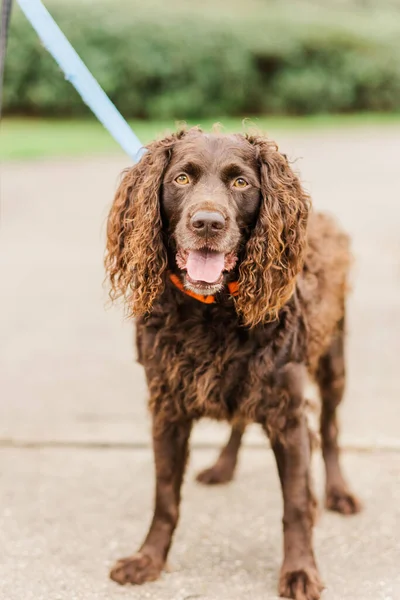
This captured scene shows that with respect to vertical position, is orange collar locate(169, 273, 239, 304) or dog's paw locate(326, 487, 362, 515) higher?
orange collar locate(169, 273, 239, 304)

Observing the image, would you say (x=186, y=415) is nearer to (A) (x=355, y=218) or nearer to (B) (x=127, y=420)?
(B) (x=127, y=420)

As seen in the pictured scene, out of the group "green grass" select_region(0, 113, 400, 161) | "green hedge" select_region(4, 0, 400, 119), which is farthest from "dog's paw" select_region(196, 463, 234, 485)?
"green hedge" select_region(4, 0, 400, 119)

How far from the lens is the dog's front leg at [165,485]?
11.4 ft

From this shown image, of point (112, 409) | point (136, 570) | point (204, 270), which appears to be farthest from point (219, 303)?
point (112, 409)

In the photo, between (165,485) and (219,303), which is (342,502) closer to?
(165,485)

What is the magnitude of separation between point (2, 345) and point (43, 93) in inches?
586

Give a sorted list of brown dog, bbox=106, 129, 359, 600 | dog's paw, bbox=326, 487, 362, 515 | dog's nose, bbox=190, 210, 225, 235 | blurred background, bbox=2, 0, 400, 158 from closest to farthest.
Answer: dog's nose, bbox=190, 210, 225, 235 → brown dog, bbox=106, 129, 359, 600 → dog's paw, bbox=326, 487, 362, 515 → blurred background, bbox=2, 0, 400, 158

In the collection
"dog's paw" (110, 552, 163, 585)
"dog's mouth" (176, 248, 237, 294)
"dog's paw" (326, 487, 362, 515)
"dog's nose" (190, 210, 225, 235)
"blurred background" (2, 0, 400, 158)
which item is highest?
"blurred background" (2, 0, 400, 158)

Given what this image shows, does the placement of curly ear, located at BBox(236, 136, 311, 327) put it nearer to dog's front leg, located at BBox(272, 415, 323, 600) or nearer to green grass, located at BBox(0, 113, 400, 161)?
dog's front leg, located at BBox(272, 415, 323, 600)

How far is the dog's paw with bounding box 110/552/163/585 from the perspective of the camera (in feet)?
11.1

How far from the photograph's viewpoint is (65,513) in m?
3.94

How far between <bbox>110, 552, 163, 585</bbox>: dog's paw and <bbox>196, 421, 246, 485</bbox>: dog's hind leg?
846mm

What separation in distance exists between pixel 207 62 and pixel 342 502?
59.7 ft

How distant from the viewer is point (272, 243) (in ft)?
10.4
